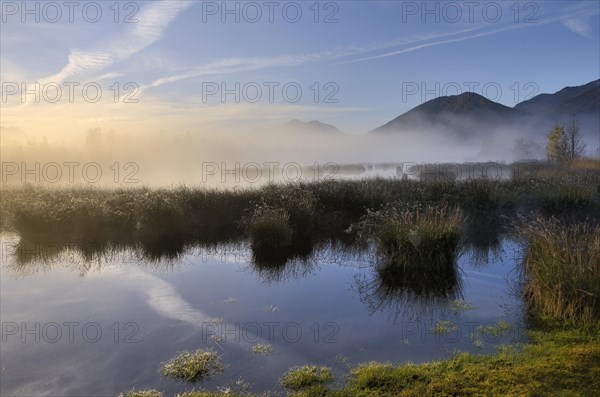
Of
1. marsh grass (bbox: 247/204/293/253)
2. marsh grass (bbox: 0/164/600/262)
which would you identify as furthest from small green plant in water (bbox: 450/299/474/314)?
marsh grass (bbox: 247/204/293/253)

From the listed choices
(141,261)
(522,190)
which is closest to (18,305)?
(141,261)

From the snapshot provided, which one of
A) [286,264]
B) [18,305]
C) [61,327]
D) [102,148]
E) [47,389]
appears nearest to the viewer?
[47,389]

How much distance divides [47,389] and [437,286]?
868 cm

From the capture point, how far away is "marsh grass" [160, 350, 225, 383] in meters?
7.04

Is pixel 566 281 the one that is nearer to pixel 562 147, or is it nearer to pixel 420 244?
pixel 420 244

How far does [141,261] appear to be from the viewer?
14.9 metres

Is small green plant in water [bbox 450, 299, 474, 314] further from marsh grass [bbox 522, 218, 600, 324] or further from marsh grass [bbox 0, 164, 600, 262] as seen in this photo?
marsh grass [bbox 0, 164, 600, 262]

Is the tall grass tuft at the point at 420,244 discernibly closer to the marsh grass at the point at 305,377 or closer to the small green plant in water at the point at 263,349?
the small green plant in water at the point at 263,349

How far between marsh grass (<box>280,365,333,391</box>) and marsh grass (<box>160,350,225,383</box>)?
3.80ft

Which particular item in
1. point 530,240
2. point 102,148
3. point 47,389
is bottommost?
point 47,389

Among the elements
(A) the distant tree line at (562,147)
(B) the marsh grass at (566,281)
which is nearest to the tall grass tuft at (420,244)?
(B) the marsh grass at (566,281)

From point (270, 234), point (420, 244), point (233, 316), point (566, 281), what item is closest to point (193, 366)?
point (233, 316)

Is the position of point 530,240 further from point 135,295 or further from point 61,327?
point 61,327

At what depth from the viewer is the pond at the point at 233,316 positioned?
7.45 metres
